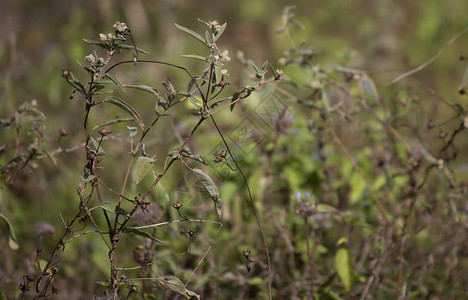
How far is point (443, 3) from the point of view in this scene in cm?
433

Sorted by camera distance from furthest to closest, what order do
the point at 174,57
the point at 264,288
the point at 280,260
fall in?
the point at 174,57
the point at 280,260
the point at 264,288

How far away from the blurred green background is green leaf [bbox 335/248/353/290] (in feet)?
0.21

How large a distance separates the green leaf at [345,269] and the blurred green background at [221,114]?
0.06 m

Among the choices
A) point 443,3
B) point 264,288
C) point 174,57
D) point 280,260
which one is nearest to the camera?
point 264,288

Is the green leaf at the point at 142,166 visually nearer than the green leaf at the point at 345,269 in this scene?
Yes

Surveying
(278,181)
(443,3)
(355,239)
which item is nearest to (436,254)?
(355,239)

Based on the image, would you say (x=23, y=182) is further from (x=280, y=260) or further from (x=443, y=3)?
(x=443, y=3)

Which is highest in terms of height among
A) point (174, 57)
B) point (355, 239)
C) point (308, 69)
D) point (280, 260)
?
point (174, 57)

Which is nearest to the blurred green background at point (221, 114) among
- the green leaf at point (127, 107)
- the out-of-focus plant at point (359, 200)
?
the out-of-focus plant at point (359, 200)

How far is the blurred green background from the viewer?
1.99 meters

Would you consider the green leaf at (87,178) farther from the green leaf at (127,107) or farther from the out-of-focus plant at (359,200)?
the out-of-focus plant at (359,200)

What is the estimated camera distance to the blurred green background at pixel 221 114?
199cm

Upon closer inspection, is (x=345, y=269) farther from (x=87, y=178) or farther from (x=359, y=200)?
(x=87, y=178)

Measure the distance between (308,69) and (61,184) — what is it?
1.43 m
